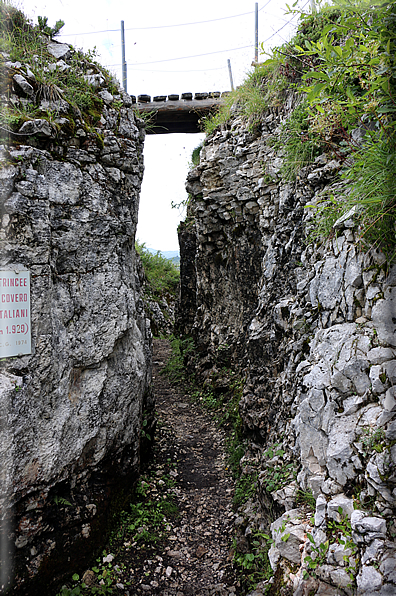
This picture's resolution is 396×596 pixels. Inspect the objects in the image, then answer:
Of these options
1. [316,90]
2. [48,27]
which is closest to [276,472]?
[316,90]

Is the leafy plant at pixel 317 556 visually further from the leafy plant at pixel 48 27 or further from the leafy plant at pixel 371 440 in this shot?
the leafy plant at pixel 48 27

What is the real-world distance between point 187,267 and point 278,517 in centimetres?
974

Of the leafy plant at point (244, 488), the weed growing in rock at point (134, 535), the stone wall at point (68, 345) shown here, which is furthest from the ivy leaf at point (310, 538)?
the stone wall at point (68, 345)

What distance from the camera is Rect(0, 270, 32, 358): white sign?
400 centimetres

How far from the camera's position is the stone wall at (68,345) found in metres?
4.12

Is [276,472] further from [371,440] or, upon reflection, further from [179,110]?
[179,110]

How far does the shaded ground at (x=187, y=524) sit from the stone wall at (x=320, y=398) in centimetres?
62

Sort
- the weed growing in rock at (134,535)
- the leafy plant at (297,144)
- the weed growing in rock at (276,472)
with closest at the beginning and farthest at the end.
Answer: the weed growing in rock at (276,472)
the weed growing in rock at (134,535)
the leafy plant at (297,144)

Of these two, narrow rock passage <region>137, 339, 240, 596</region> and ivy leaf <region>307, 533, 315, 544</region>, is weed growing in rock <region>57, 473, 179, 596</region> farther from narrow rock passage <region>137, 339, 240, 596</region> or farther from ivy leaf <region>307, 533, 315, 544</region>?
ivy leaf <region>307, 533, 315, 544</region>

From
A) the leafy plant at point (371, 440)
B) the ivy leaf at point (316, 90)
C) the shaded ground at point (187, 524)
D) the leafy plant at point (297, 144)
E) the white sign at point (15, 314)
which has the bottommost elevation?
the shaded ground at point (187, 524)

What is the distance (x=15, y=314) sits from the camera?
13.4 ft

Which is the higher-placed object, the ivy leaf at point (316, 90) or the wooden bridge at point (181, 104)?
the wooden bridge at point (181, 104)

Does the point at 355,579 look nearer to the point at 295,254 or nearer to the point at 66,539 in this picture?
the point at 66,539

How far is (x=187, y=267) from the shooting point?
1289 cm
